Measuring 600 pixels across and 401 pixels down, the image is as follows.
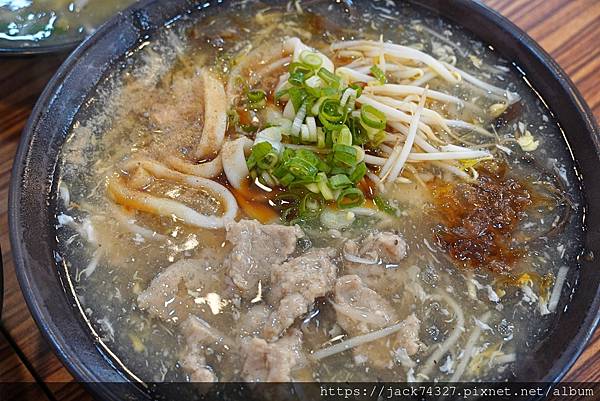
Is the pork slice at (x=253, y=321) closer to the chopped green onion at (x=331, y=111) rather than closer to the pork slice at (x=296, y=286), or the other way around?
the pork slice at (x=296, y=286)

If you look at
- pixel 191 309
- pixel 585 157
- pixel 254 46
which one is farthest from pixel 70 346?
pixel 585 157

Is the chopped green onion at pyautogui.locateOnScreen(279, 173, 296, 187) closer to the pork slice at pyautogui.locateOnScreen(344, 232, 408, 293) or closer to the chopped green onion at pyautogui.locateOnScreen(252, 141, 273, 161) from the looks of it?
the chopped green onion at pyautogui.locateOnScreen(252, 141, 273, 161)

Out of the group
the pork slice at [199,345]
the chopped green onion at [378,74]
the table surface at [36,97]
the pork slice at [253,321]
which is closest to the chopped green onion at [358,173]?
the chopped green onion at [378,74]

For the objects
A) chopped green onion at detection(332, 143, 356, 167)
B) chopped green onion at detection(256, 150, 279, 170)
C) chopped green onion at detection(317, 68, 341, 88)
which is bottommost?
chopped green onion at detection(256, 150, 279, 170)

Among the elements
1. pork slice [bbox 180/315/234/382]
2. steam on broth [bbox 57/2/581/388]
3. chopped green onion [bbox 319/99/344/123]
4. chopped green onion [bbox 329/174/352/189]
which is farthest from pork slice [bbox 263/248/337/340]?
chopped green onion [bbox 319/99/344/123]

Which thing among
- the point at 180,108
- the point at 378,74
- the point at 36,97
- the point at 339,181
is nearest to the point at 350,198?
the point at 339,181

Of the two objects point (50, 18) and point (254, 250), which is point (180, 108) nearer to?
point (254, 250)

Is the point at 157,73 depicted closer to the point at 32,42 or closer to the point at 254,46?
the point at 254,46
